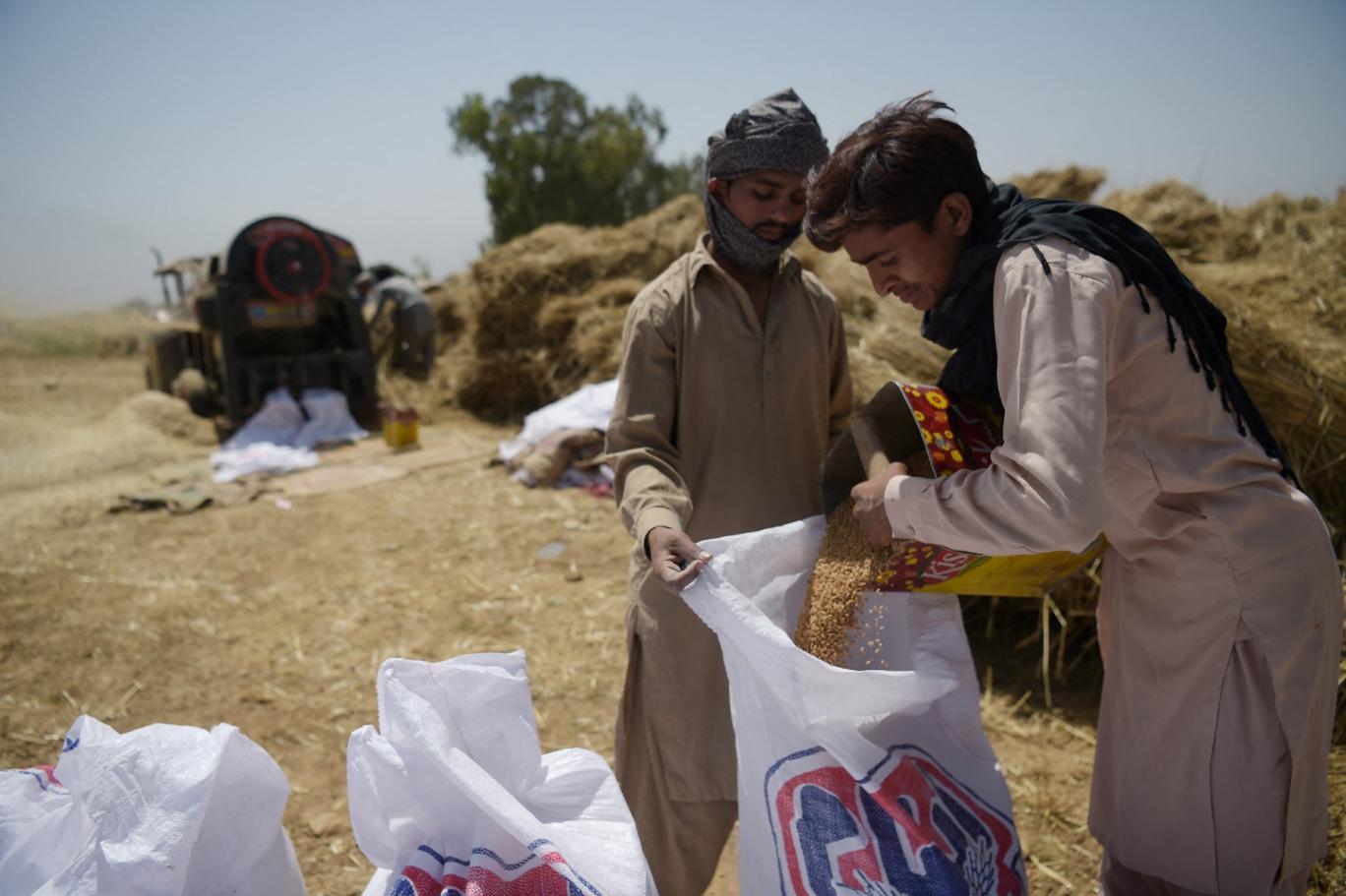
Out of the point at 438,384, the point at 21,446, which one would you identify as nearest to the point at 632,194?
the point at 438,384

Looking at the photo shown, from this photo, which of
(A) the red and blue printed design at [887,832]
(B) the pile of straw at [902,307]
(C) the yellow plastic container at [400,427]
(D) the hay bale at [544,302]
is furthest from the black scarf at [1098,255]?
(D) the hay bale at [544,302]

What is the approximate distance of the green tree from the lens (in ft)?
69.5

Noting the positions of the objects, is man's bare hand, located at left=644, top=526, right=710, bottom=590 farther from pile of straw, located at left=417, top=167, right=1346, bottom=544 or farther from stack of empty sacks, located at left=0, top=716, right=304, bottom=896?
pile of straw, located at left=417, top=167, right=1346, bottom=544

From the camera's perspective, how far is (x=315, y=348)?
8.36 m

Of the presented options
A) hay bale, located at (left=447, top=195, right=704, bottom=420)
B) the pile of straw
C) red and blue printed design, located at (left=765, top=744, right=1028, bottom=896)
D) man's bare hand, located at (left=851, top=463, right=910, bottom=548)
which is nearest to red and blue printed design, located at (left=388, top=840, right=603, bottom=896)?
red and blue printed design, located at (left=765, top=744, right=1028, bottom=896)

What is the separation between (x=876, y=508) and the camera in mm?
1337

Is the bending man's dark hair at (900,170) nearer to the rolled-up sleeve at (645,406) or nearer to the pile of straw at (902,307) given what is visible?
the rolled-up sleeve at (645,406)

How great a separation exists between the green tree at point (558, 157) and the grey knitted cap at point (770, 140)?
66.4ft

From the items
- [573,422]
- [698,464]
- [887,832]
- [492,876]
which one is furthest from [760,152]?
[573,422]

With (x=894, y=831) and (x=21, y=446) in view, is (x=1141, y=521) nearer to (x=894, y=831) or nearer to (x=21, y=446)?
(x=894, y=831)

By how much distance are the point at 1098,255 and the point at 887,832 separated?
0.89 m

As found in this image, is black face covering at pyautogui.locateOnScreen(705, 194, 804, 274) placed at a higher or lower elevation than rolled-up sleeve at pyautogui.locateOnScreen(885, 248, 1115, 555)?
higher

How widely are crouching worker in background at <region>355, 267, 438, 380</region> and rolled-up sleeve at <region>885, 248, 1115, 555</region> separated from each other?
8.28m

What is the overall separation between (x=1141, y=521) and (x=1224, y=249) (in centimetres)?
464
